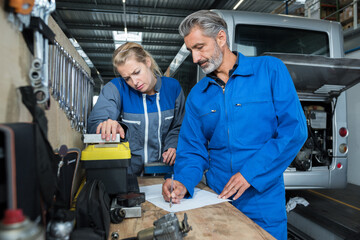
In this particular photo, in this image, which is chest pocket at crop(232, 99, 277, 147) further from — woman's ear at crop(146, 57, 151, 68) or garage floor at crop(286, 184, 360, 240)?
garage floor at crop(286, 184, 360, 240)

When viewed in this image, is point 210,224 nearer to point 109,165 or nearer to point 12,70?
point 109,165

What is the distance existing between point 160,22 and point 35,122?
738 cm

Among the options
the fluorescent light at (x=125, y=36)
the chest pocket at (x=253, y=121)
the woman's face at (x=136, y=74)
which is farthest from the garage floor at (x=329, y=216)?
the fluorescent light at (x=125, y=36)

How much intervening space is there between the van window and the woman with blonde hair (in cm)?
117

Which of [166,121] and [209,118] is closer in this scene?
[209,118]

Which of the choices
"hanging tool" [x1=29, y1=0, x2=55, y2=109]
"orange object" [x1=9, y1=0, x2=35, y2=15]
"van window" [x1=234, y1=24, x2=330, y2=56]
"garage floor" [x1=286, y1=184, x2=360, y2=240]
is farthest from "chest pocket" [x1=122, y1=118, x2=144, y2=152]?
"garage floor" [x1=286, y1=184, x2=360, y2=240]

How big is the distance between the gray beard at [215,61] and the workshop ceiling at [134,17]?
2282mm

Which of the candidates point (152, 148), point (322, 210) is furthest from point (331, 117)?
point (152, 148)

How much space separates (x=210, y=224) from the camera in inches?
36.8

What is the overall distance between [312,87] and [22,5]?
261cm

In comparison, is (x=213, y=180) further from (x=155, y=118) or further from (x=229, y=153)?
(x=155, y=118)

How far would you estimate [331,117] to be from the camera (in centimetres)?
302

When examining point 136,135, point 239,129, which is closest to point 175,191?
point 239,129

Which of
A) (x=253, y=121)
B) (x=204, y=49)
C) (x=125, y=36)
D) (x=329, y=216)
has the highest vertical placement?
(x=125, y=36)
